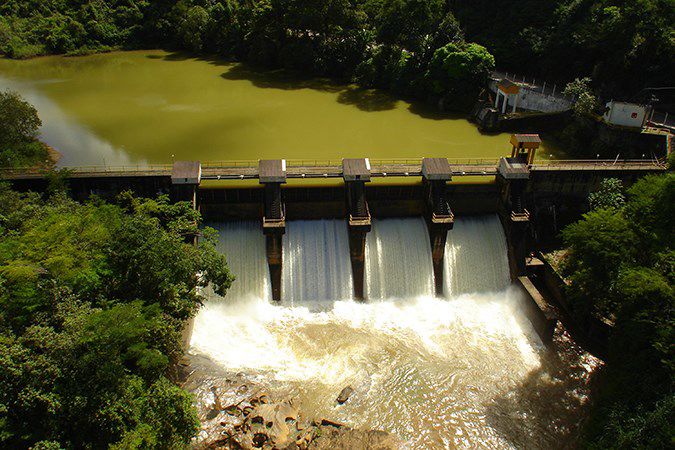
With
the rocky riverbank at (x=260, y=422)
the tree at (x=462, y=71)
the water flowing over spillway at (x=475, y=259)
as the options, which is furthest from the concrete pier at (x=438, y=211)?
the tree at (x=462, y=71)

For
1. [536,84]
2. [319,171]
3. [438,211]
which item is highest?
[536,84]

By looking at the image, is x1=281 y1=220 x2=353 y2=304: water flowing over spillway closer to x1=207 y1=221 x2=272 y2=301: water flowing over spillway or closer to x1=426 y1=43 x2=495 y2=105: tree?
x1=207 y1=221 x2=272 y2=301: water flowing over spillway

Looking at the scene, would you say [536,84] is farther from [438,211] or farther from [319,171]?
[319,171]

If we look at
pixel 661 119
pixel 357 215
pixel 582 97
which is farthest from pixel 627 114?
pixel 357 215

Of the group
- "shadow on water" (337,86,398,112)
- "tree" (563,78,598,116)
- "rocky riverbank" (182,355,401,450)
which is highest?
"tree" (563,78,598,116)

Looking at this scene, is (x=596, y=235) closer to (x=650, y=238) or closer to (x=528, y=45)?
(x=650, y=238)

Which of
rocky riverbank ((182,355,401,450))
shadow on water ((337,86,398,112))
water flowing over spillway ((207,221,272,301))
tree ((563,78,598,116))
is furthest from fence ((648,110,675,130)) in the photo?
rocky riverbank ((182,355,401,450))

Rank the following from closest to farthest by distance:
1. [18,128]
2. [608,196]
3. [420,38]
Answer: [608,196]
[18,128]
[420,38]
